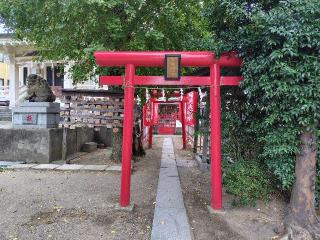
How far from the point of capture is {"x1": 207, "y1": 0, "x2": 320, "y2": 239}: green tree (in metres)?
4.70

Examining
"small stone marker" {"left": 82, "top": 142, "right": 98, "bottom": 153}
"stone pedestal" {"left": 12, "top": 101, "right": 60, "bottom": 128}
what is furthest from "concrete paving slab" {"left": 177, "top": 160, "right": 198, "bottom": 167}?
"stone pedestal" {"left": 12, "top": 101, "right": 60, "bottom": 128}

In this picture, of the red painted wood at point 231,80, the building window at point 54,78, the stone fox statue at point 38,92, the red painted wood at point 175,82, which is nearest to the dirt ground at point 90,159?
the stone fox statue at point 38,92

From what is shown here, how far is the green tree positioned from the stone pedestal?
20.8 feet

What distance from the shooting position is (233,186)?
5.84 m

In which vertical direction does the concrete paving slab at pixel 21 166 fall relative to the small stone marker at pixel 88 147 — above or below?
below

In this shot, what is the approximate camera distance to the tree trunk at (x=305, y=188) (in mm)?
4984

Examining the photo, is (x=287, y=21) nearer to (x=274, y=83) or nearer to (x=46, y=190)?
(x=274, y=83)

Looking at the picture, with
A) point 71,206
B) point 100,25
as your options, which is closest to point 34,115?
point 100,25

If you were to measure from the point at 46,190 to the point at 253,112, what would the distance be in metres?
4.56

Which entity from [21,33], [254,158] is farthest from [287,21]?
[21,33]

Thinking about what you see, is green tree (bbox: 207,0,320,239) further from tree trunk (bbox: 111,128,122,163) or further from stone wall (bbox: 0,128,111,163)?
stone wall (bbox: 0,128,111,163)

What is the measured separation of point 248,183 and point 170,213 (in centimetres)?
147

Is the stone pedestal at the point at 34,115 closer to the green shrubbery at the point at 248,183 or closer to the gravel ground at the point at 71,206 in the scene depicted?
the gravel ground at the point at 71,206

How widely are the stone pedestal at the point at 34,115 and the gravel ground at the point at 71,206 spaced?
174cm
